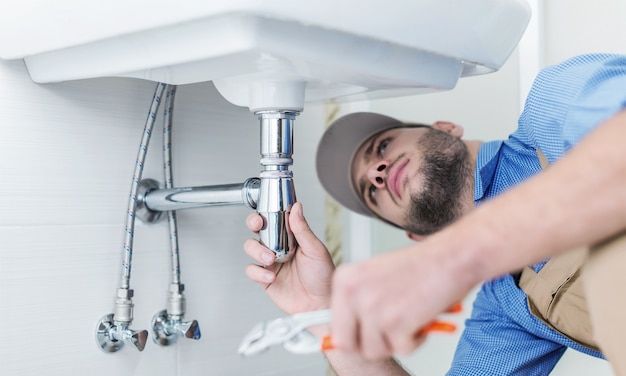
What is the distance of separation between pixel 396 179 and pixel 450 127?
148 mm

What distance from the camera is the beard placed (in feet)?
3.86

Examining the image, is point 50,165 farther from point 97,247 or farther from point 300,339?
point 300,339

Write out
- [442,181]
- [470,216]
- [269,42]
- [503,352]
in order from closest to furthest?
[470,216] → [269,42] → [503,352] → [442,181]

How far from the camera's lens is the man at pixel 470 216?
0.42 metres

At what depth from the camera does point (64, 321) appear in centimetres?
89

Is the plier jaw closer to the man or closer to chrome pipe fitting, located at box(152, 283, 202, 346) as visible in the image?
the man

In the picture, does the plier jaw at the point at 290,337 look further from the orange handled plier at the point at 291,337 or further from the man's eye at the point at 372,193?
the man's eye at the point at 372,193

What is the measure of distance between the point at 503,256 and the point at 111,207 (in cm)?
66

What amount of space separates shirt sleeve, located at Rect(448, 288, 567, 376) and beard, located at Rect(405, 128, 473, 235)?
0.58ft

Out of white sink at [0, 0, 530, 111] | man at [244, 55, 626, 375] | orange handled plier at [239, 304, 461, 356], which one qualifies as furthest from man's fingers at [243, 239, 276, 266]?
orange handled plier at [239, 304, 461, 356]

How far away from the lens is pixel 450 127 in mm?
1248

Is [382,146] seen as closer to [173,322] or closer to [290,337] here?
[173,322]

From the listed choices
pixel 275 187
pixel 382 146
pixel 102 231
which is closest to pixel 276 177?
pixel 275 187

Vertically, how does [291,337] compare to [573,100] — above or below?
below
